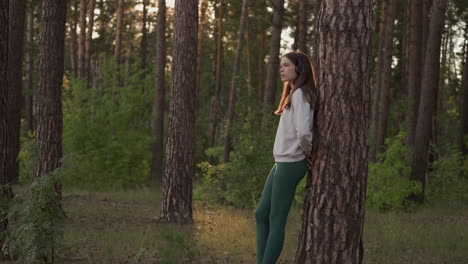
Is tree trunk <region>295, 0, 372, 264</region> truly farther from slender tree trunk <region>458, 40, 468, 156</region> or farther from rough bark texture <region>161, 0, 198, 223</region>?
slender tree trunk <region>458, 40, 468, 156</region>

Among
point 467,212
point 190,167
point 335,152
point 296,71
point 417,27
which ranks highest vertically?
point 417,27

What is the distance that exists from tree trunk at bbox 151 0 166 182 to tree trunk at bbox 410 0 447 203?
390 inches

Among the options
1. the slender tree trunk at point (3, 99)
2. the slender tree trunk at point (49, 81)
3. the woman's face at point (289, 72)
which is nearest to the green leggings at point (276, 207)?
the woman's face at point (289, 72)

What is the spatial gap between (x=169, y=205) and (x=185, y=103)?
2.00 meters

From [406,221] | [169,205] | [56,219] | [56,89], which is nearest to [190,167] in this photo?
[169,205]

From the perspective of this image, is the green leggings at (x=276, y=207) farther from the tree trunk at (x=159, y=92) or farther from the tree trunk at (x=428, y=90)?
the tree trunk at (x=159, y=92)

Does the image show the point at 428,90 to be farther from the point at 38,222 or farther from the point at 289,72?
the point at 38,222

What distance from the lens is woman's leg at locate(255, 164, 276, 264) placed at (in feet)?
21.2

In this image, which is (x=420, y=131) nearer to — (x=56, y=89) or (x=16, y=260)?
(x=56, y=89)

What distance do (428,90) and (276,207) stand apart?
1147 cm

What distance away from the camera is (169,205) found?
1245 centimetres

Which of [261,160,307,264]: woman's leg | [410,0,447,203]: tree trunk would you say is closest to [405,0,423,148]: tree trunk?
[410,0,447,203]: tree trunk

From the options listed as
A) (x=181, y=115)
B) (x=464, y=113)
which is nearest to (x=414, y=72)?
(x=464, y=113)

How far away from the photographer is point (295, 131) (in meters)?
6.08
